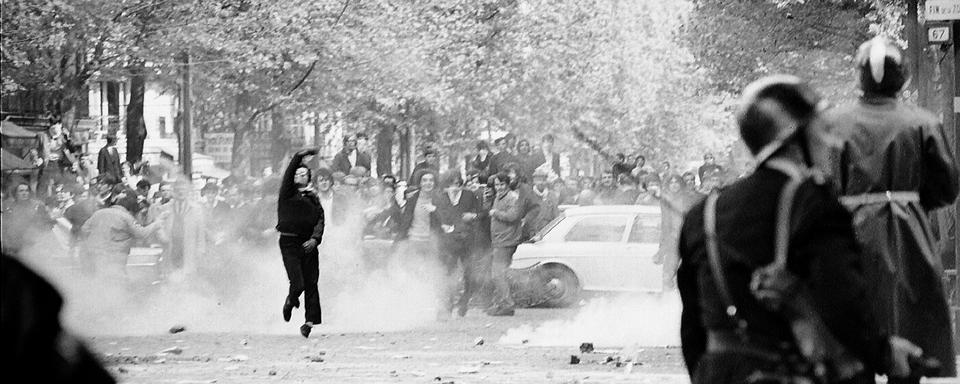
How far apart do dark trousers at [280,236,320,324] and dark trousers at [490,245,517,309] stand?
12.1ft

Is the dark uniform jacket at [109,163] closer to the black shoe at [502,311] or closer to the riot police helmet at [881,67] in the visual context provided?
the black shoe at [502,311]

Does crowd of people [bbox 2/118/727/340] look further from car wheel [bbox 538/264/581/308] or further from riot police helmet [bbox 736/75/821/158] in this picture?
riot police helmet [bbox 736/75/821/158]

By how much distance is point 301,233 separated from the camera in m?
16.4

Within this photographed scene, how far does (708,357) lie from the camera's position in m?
4.53

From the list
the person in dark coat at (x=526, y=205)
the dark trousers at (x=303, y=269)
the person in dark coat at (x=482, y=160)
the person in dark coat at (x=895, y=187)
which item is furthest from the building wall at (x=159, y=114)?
the person in dark coat at (x=895, y=187)

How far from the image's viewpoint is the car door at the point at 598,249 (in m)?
21.0

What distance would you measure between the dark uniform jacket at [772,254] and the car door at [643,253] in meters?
16.3

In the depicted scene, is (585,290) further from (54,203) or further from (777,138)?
(777,138)

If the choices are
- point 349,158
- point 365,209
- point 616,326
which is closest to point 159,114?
point 349,158

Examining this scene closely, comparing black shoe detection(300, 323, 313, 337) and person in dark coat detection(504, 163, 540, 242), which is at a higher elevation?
person in dark coat detection(504, 163, 540, 242)

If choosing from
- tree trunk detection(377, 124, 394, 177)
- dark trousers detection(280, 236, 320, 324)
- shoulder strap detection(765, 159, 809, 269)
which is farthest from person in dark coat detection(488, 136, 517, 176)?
shoulder strap detection(765, 159, 809, 269)

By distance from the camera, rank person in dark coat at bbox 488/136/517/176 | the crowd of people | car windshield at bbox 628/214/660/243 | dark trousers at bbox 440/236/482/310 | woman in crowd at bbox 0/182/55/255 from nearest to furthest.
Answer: dark trousers at bbox 440/236/482/310 < the crowd of people < woman in crowd at bbox 0/182/55/255 < car windshield at bbox 628/214/660/243 < person in dark coat at bbox 488/136/517/176

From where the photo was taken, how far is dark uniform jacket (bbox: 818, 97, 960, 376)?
22.2 feet

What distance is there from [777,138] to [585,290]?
16.8 m
